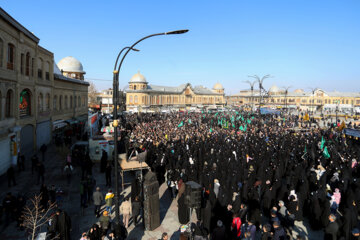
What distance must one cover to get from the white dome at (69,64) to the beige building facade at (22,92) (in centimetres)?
1863

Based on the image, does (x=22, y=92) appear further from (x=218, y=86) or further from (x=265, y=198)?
(x=218, y=86)

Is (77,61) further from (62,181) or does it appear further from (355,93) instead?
(355,93)

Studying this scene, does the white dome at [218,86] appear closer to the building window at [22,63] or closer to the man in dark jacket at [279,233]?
the building window at [22,63]

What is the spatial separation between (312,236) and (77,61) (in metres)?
46.1

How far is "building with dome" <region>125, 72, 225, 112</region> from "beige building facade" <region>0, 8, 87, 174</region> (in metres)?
37.3

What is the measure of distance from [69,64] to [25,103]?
26559 millimetres

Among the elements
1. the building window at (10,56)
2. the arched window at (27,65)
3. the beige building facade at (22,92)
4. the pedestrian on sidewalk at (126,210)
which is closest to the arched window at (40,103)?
the beige building facade at (22,92)

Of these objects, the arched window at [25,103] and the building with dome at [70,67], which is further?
the building with dome at [70,67]

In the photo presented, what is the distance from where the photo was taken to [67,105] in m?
33.6

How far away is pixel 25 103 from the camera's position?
20562 mm

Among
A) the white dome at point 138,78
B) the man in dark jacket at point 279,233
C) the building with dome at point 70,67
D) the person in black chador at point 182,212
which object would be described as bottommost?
the person in black chador at point 182,212

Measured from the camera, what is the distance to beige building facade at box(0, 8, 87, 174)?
16297 mm

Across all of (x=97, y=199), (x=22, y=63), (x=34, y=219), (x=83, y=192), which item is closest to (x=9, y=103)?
(x=22, y=63)

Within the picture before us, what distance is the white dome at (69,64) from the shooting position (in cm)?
4444
